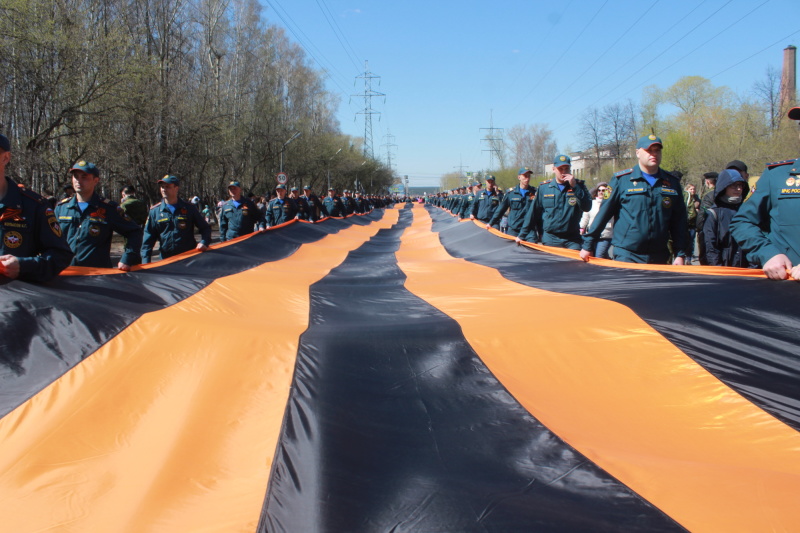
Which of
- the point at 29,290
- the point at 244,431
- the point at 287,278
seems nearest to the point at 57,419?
the point at 244,431

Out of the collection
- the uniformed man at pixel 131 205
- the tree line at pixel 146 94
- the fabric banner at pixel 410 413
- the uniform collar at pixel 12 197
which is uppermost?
the tree line at pixel 146 94

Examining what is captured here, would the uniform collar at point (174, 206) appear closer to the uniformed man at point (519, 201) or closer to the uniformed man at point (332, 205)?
the uniformed man at point (519, 201)

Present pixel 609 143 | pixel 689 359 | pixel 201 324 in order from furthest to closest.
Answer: pixel 609 143, pixel 201 324, pixel 689 359

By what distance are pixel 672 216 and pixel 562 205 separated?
75.6 inches

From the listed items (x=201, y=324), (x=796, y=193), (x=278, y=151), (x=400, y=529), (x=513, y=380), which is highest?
(x=278, y=151)

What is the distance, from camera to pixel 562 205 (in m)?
6.32

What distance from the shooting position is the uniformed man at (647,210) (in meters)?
4.34

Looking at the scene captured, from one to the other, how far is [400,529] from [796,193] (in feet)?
9.04

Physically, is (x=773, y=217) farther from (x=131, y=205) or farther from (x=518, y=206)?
(x=131, y=205)

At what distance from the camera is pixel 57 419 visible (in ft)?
7.09

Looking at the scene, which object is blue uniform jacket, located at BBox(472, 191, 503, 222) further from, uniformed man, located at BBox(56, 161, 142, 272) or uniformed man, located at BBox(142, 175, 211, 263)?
uniformed man, located at BBox(56, 161, 142, 272)

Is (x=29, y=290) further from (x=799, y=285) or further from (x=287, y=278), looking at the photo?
(x=799, y=285)

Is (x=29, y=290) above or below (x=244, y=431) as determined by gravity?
above

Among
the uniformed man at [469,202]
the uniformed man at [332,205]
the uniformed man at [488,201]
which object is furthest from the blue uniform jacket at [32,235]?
the uniformed man at [332,205]
